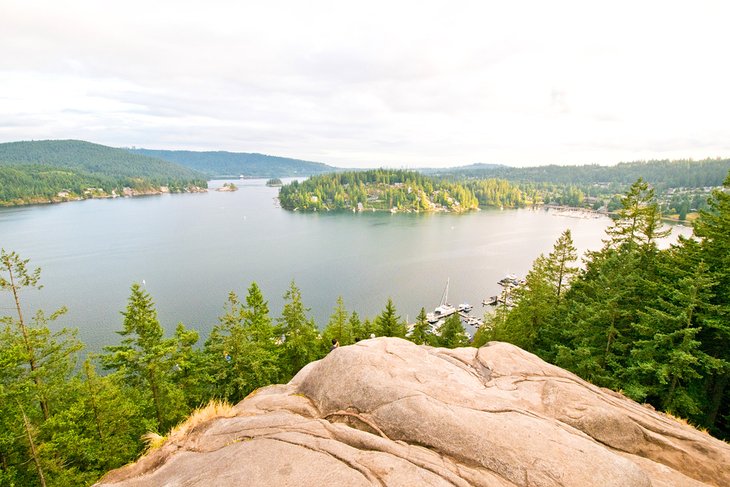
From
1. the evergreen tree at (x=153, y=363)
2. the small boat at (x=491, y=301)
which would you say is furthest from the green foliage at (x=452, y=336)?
the small boat at (x=491, y=301)

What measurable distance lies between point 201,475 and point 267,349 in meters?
20.0

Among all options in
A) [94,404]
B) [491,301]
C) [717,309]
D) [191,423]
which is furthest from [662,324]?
[491,301]

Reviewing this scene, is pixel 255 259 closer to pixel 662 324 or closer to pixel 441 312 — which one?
pixel 441 312

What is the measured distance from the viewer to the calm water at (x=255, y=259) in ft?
192

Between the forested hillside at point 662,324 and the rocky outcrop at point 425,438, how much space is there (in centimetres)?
630

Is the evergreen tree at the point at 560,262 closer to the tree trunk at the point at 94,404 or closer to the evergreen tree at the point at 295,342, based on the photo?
the evergreen tree at the point at 295,342

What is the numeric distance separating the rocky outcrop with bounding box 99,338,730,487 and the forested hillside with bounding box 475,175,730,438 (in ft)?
20.7

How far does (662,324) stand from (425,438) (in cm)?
1578

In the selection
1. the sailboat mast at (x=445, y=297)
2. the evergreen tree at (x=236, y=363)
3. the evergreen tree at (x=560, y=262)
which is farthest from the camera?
the sailboat mast at (x=445, y=297)

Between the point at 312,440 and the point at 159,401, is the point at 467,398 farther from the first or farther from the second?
the point at 159,401

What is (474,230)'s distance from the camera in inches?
5418

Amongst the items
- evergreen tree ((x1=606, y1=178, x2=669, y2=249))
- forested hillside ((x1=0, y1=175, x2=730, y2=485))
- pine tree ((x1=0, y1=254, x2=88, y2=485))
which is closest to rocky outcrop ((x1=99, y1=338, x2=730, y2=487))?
forested hillside ((x1=0, y1=175, x2=730, y2=485))

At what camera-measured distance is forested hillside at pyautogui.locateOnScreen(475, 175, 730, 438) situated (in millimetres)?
15547

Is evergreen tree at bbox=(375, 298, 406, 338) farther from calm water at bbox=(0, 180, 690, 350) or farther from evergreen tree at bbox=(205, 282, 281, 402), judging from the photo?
calm water at bbox=(0, 180, 690, 350)
